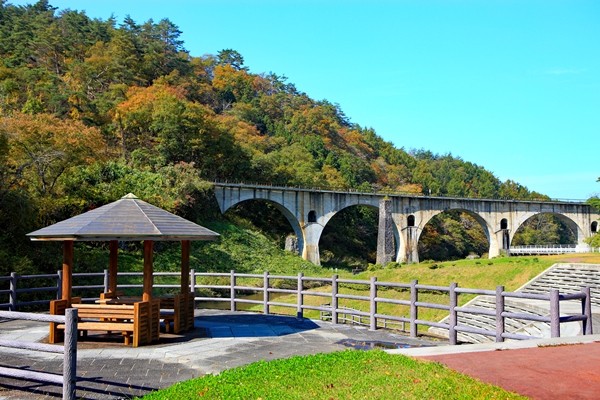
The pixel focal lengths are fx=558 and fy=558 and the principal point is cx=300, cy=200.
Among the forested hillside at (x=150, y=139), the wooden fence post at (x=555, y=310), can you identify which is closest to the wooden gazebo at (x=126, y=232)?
the wooden fence post at (x=555, y=310)

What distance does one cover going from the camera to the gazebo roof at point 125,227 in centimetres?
861

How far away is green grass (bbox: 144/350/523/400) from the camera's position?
538cm

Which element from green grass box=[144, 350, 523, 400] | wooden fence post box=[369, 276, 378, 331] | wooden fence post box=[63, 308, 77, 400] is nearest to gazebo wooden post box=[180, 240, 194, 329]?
wooden fence post box=[369, 276, 378, 331]

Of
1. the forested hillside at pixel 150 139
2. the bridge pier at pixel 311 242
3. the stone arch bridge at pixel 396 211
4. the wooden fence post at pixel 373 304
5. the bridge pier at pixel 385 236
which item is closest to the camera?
the wooden fence post at pixel 373 304

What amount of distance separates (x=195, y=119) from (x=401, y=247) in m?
25.1

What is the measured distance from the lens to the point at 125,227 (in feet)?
28.8

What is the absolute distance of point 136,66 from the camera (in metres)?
57.1

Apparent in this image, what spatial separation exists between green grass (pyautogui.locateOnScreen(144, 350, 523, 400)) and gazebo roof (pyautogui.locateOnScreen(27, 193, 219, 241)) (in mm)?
3091

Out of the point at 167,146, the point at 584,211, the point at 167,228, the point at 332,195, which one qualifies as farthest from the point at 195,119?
the point at 584,211

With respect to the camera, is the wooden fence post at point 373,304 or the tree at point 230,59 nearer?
the wooden fence post at point 373,304

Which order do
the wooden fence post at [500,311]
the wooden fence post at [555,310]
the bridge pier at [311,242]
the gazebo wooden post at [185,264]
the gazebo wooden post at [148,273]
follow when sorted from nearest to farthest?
the wooden fence post at [555,310], the wooden fence post at [500,311], the gazebo wooden post at [148,273], the gazebo wooden post at [185,264], the bridge pier at [311,242]

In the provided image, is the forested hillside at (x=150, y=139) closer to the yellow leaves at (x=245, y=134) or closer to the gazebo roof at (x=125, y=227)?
the yellow leaves at (x=245, y=134)

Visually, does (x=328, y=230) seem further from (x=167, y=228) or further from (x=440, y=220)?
(x=167, y=228)

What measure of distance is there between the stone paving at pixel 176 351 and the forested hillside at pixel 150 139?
12084 millimetres
